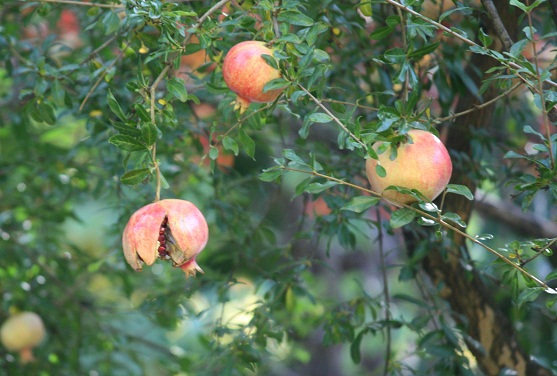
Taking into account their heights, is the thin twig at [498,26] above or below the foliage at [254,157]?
above

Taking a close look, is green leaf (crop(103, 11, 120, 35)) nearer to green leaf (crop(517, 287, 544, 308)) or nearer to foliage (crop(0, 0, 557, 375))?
foliage (crop(0, 0, 557, 375))

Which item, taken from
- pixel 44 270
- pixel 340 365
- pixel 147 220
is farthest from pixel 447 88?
pixel 340 365

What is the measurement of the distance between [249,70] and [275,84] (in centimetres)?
4

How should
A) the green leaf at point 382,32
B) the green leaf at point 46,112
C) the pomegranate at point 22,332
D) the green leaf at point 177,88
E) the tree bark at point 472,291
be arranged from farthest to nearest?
1. the pomegranate at point 22,332
2. the tree bark at point 472,291
3. the green leaf at point 46,112
4. the green leaf at point 382,32
5. the green leaf at point 177,88

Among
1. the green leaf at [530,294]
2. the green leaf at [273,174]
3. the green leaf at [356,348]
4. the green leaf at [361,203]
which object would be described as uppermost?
the green leaf at [361,203]

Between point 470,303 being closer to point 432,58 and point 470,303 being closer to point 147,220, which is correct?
point 432,58

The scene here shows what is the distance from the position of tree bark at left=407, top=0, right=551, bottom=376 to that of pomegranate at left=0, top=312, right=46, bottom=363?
1.18 meters

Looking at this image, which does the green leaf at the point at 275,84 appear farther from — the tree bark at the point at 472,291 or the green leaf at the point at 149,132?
the tree bark at the point at 472,291

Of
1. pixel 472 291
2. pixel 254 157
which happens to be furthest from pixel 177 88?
pixel 472 291

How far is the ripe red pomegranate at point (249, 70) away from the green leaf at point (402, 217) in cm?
25

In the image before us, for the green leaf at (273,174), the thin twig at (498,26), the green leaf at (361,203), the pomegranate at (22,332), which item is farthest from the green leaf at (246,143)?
the pomegranate at (22,332)

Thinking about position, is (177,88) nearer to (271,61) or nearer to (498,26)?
(271,61)

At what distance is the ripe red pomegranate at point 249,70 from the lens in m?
1.06

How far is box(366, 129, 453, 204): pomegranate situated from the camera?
0.99 m
